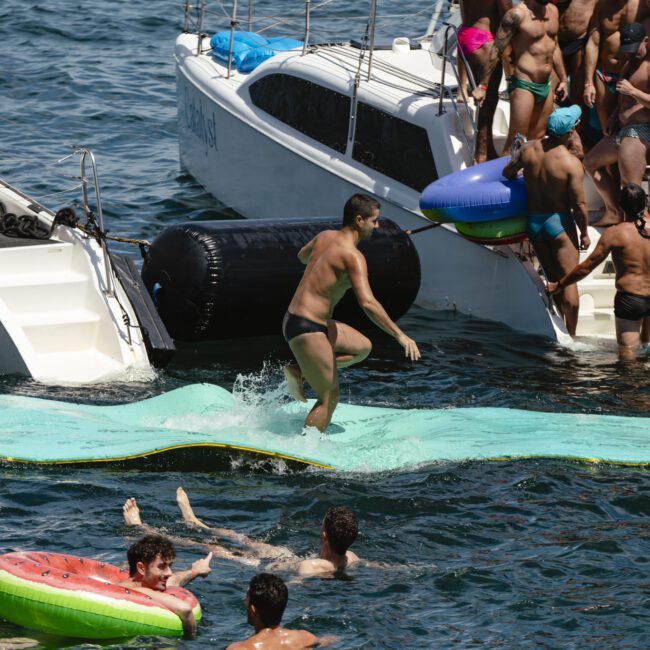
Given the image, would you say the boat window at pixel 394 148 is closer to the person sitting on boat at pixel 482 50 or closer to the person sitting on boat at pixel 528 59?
the person sitting on boat at pixel 482 50

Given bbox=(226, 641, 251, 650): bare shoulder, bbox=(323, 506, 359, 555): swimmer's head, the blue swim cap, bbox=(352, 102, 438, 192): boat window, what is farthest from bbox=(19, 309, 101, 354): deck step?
bbox=(226, 641, 251, 650): bare shoulder

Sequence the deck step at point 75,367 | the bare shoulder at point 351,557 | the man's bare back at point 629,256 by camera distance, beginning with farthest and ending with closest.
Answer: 1. the man's bare back at point 629,256
2. the deck step at point 75,367
3. the bare shoulder at point 351,557

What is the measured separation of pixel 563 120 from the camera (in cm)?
1107

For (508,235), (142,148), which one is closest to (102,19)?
(142,148)

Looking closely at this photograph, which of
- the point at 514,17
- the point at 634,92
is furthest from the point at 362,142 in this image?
the point at 634,92

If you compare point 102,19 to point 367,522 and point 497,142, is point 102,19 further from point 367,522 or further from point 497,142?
point 367,522

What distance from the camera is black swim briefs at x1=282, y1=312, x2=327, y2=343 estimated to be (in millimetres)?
8953

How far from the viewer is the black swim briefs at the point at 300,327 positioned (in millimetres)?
8953

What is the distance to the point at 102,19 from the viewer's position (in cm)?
2584

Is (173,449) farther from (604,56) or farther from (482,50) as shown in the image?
(604,56)

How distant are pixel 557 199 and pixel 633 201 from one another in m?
0.76

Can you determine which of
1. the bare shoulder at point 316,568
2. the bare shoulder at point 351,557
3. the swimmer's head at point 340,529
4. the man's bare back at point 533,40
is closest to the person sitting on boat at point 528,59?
the man's bare back at point 533,40

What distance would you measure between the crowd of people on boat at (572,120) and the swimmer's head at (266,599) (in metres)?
5.54

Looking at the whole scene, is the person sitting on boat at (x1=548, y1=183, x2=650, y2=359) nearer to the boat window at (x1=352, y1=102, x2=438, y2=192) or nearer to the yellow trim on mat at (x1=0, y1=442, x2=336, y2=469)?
the boat window at (x1=352, y1=102, x2=438, y2=192)
